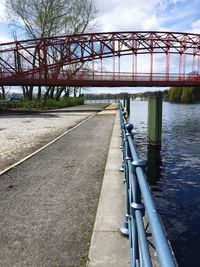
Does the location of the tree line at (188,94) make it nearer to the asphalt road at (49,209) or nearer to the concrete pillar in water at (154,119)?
the concrete pillar in water at (154,119)

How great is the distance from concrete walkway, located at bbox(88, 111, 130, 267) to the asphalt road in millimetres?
123

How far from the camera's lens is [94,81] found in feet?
126

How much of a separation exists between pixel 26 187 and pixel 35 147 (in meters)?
5.43

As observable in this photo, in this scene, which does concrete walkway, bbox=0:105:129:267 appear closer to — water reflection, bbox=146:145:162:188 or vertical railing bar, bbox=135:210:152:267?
vertical railing bar, bbox=135:210:152:267

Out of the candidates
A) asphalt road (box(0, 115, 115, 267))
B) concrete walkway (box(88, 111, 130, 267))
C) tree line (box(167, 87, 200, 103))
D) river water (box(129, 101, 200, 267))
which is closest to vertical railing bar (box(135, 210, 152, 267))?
concrete walkway (box(88, 111, 130, 267))

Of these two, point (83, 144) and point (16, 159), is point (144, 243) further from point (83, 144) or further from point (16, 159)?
point (83, 144)

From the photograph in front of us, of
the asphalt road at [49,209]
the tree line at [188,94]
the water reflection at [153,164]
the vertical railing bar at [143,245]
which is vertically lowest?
the water reflection at [153,164]

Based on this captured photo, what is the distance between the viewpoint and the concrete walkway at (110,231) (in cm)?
357

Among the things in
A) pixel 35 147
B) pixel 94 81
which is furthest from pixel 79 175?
pixel 94 81

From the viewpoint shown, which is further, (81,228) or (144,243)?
(81,228)

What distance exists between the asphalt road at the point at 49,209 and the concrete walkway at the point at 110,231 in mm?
123

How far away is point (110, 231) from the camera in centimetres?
430

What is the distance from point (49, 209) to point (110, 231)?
136 cm

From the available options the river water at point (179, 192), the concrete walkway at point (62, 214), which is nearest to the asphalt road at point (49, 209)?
the concrete walkway at point (62, 214)
